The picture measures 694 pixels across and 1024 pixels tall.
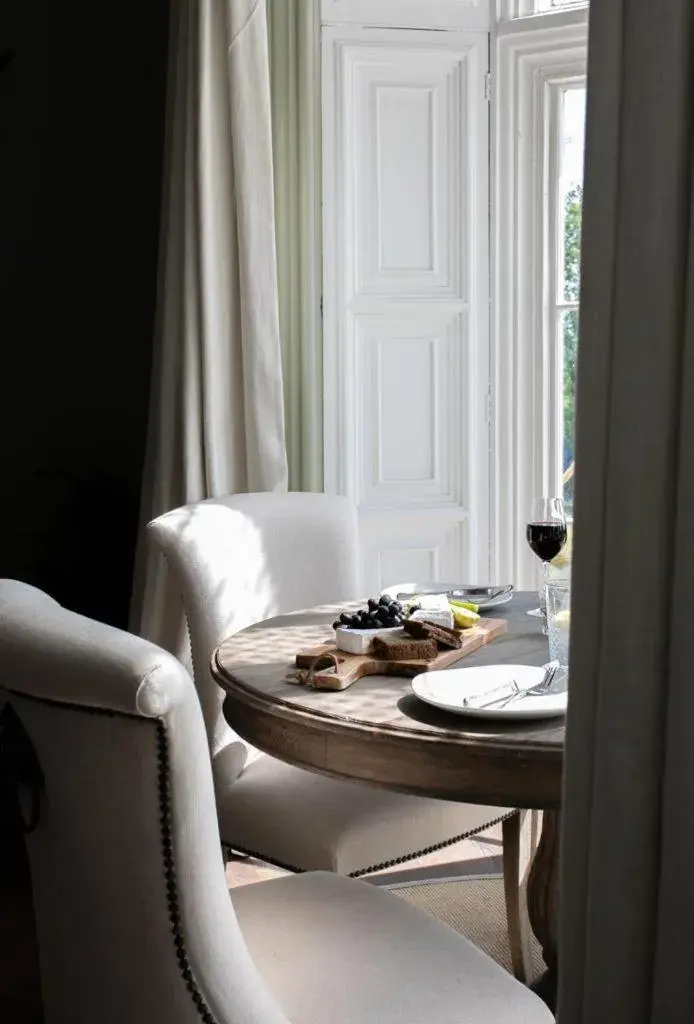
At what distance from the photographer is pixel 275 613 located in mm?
2488

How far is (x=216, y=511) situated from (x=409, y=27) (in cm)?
166

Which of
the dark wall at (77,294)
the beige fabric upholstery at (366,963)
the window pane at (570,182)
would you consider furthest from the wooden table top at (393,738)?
the dark wall at (77,294)

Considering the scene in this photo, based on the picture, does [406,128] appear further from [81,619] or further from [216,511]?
[81,619]

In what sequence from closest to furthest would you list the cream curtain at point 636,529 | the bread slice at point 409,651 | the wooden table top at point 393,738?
the cream curtain at point 636,529 < the wooden table top at point 393,738 < the bread slice at point 409,651

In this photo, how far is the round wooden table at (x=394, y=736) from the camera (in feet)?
4.62

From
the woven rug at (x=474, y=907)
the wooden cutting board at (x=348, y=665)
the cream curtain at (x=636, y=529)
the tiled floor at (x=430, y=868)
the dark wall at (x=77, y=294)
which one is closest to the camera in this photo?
the cream curtain at (x=636, y=529)

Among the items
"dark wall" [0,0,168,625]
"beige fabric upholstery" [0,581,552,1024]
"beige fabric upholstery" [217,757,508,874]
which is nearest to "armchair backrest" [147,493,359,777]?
"beige fabric upholstery" [217,757,508,874]

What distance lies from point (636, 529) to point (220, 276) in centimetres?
272

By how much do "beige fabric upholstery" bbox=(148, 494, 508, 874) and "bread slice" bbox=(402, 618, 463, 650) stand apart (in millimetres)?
351

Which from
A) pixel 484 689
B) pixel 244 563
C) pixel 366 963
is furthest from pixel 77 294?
pixel 366 963

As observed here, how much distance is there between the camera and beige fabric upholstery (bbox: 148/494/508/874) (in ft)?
6.34

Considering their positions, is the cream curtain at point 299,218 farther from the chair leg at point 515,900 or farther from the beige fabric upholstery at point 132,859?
the beige fabric upholstery at point 132,859

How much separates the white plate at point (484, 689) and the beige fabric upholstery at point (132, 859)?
0.34m

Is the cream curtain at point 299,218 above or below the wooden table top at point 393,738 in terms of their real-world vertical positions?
above
